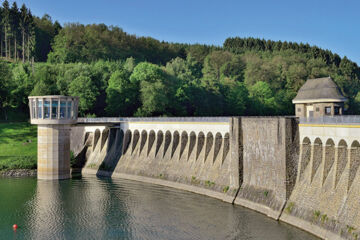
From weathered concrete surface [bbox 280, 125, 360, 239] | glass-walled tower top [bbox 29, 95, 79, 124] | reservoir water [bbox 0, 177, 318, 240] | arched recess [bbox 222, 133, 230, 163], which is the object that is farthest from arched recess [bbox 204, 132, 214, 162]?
glass-walled tower top [bbox 29, 95, 79, 124]

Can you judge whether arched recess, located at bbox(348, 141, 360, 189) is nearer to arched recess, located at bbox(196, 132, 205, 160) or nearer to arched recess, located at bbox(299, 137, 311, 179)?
arched recess, located at bbox(299, 137, 311, 179)

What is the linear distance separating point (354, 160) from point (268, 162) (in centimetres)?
1278

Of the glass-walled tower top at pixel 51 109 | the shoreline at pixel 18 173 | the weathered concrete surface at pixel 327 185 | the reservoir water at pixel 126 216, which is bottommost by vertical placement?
the reservoir water at pixel 126 216

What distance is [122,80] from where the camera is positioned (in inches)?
3927

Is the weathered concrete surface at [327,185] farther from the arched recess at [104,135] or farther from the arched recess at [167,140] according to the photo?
the arched recess at [104,135]

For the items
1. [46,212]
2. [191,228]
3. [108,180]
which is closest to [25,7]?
[108,180]

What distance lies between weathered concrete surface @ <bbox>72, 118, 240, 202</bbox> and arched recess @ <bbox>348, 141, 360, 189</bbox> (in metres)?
17.7

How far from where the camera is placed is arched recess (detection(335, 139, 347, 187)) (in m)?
36.8

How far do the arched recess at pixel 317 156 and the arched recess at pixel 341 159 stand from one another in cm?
379

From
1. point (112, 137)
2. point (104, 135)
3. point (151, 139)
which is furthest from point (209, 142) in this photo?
point (104, 135)

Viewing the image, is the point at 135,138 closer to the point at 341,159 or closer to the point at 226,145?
the point at 226,145

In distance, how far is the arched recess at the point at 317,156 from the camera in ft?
135

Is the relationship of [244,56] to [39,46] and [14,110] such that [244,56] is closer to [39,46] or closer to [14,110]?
[39,46]

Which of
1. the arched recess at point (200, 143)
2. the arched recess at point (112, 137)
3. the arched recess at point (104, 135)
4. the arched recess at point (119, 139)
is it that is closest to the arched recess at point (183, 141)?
the arched recess at point (200, 143)
